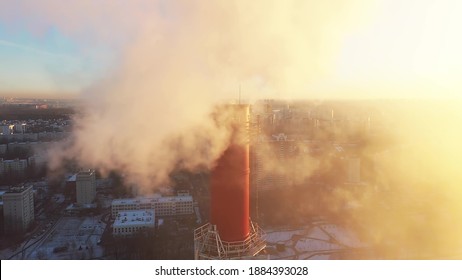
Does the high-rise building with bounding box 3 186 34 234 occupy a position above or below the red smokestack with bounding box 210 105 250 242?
below

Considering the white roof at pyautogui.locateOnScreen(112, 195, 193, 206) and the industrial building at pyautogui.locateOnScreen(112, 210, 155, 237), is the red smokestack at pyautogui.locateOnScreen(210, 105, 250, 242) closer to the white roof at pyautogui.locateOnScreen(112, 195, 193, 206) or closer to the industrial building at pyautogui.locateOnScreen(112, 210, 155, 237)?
the industrial building at pyautogui.locateOnScreen(112, 210, 155, 237)

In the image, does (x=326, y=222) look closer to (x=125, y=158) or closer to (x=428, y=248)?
(x=428, y=248)

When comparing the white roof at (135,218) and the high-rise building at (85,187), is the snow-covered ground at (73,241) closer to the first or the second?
the white roof at (135,218)

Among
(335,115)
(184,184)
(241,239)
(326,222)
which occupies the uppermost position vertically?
(335,115)

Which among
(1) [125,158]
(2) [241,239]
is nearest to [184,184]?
(1) [125,158]

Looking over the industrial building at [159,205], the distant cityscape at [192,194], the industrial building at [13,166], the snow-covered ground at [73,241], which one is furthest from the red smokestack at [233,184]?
the industrial building at [13,166]

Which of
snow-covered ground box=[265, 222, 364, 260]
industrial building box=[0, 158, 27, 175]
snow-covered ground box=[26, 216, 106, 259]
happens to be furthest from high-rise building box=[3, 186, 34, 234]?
snow-covered ground box=[265, 222, 364, 260]

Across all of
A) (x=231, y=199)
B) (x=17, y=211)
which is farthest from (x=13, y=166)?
(x=231, y=199)
